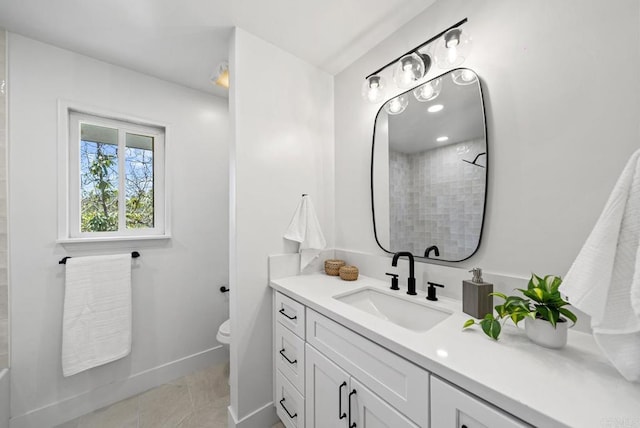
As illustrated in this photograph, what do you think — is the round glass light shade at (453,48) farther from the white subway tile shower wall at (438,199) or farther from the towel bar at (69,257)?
the towel bar at (69,257)

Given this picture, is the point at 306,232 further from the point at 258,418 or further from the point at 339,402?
the point at 258,418

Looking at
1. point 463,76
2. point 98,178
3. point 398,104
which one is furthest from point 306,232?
point 98,178

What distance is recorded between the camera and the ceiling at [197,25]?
1.27 meters

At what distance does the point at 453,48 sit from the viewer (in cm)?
109

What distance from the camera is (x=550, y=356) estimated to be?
2.30 feet

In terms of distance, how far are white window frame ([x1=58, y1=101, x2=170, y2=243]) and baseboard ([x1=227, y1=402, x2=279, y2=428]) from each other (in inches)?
52.6

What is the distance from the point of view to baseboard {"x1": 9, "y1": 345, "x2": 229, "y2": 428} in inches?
57.3

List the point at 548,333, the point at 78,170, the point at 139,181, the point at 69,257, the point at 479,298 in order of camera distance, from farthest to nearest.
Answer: the point at 139,181 → the point at 78,170 → the point at 69,257 → the point at 479,298 → the point at 548,333

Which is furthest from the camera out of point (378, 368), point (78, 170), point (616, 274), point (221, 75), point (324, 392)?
point (221, 75)

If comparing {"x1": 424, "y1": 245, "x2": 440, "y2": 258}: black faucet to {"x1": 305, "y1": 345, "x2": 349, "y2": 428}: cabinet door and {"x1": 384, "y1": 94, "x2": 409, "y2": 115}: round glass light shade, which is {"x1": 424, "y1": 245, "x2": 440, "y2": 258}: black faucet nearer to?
{"x1": 305, "y1": 345, "x2": 349, "y2": 428}: cabinet door

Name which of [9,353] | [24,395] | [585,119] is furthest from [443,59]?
[24,395]

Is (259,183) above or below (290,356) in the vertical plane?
above

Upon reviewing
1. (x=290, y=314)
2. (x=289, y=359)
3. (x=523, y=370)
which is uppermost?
(x=523, y=370)

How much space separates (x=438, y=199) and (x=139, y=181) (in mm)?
2162
